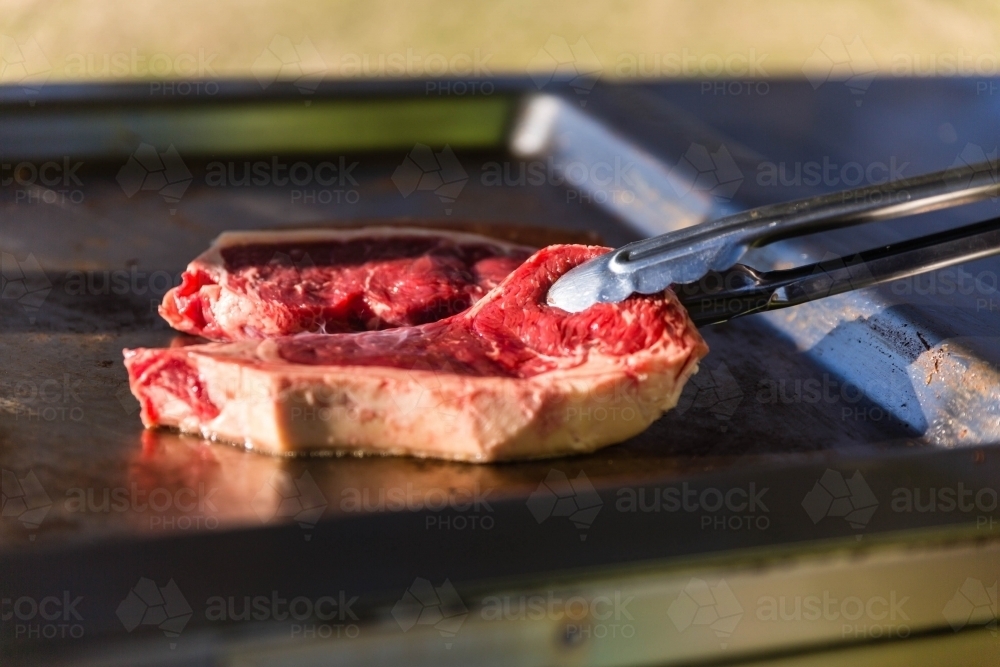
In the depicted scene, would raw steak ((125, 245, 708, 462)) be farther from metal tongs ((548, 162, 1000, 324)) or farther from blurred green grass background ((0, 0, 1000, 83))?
blurred green grass background ((0, 0, 1000, 83))

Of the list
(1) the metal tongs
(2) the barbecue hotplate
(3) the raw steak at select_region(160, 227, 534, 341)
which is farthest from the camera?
(3) the raw steak at select_region(160, 227, 534, 341)

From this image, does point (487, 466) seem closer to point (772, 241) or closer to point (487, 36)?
point (772, 241)

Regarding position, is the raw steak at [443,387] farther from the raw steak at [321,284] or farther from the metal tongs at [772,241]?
the raw steak at [321,284]

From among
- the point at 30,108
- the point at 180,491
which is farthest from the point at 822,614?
the point at 30,108

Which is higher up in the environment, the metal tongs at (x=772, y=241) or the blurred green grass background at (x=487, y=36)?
the metal tongs at (x=772, y=241)

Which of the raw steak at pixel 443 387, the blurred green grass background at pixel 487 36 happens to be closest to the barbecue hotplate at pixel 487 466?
the raw steak at pixel 443 387

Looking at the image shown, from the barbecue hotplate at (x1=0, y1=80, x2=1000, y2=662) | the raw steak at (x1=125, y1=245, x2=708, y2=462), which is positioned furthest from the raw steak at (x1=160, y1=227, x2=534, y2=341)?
the raw steak at (x1=125, y1=245, x2=708, y2=462)
